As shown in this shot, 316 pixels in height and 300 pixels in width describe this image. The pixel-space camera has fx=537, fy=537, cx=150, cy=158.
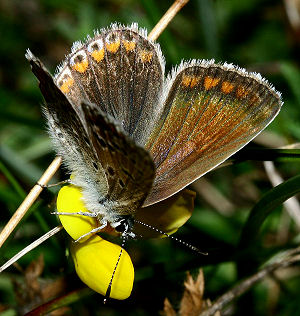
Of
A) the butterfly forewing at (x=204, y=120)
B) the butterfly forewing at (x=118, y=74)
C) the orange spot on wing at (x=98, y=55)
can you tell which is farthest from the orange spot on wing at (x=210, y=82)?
the orange spot on wing at (x=98, y=55)

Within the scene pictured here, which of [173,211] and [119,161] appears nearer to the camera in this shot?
[119,161]

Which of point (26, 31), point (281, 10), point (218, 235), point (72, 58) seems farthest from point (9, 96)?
point (281, 10)

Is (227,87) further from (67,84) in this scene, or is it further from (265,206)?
(67,84)

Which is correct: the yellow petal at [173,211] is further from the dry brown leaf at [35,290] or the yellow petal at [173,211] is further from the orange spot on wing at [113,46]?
the orange spot on wing at [113,46]

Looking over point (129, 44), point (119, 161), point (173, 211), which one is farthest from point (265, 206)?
point (129, 44)

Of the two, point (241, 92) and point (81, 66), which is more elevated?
point (81, 66)

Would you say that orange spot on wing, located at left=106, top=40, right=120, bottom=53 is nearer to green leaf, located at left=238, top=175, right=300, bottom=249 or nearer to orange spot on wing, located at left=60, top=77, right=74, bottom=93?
orange spot on wing, located at left=60, top=77, right=74, bottom=93

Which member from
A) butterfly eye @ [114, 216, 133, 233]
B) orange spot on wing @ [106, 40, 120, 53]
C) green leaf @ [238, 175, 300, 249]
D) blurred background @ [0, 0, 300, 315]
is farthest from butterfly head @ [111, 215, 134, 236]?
orange spot on wing @ [106, 40, 120, 53]
